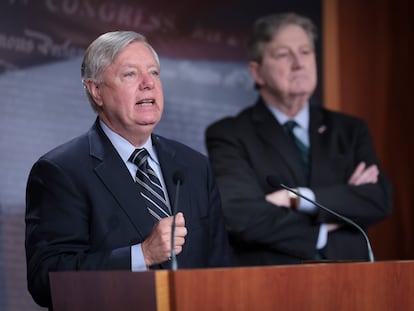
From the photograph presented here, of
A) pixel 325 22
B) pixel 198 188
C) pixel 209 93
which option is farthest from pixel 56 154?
pixel 325 22

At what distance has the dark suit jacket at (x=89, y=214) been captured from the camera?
306cm

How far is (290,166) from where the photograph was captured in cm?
446

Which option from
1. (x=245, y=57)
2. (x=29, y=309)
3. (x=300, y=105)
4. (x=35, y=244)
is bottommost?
(x=29, y=309)

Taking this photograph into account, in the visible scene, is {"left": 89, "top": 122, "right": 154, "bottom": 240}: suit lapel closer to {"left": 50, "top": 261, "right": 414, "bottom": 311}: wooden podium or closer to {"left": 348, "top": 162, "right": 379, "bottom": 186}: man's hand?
{"left": 50, "top": 261, "right": 414, "bottom": 311}: wooden podium

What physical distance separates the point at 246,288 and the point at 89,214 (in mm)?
815

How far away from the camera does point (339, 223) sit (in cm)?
439

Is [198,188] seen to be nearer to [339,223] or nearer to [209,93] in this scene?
[339,223]

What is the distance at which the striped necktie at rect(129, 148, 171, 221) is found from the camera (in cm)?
331

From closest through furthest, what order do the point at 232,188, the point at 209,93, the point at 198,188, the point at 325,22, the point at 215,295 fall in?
the point at 215,295
the point at 198,188
the point at 232,188
the point at 209,93
the point at 325,22

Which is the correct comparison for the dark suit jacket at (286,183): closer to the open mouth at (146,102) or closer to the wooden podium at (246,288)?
the open mouth at (146,102)

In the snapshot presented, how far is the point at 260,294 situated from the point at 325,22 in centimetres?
386

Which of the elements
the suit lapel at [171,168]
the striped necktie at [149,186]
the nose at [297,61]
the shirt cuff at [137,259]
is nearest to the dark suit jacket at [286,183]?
the nose at [297,61]

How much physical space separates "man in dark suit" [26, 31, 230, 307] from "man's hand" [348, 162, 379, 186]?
1104 mm

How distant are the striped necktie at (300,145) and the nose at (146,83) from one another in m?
1.36
